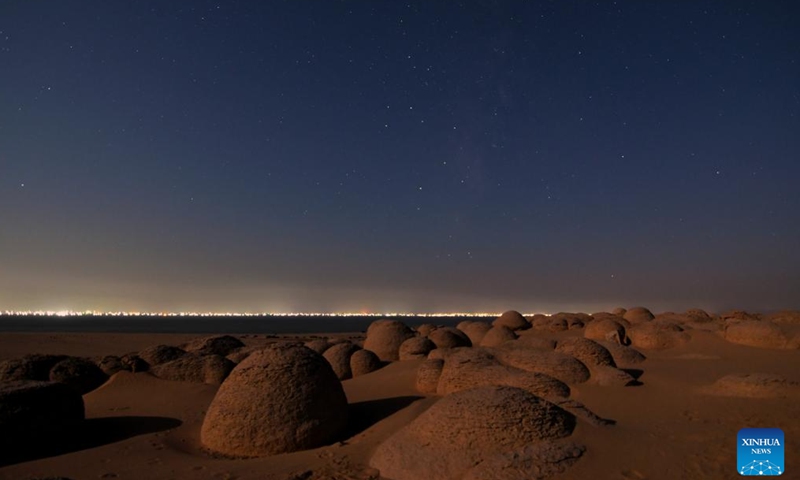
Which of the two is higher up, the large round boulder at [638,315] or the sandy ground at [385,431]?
the large round boulder at [638,315]

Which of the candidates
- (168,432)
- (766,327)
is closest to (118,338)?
(168,432)

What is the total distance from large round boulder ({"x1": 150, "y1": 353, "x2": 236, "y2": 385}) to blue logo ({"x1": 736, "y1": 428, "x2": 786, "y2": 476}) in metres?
10.1

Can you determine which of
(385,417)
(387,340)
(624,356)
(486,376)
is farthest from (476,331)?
(385,417)

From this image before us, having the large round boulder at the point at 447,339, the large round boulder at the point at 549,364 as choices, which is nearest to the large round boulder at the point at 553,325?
the large round boulder at the point at 447,339

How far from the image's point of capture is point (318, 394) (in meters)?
6.86

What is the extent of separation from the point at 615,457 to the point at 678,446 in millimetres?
900

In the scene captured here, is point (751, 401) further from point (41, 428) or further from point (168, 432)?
point (41, 428)

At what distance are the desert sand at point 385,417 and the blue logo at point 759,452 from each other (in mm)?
91

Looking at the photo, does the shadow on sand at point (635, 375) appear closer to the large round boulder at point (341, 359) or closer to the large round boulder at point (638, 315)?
the large round boulder at point (341, 359)

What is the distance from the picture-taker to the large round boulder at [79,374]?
10.5 m

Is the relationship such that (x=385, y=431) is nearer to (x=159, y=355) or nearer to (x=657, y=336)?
(x=159, y=355)

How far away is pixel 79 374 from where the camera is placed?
1067 centimetres

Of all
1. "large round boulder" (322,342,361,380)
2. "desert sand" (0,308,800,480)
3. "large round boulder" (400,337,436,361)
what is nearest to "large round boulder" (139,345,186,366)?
"desert sand" (0,308,800,480)

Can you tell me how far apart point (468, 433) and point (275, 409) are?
278 cm
